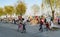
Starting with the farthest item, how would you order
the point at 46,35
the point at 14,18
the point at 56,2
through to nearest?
the point at 56,2
the point at 14,18
the point at 46,35

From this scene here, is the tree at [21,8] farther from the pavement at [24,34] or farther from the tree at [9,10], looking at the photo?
the pavement at [24,34]

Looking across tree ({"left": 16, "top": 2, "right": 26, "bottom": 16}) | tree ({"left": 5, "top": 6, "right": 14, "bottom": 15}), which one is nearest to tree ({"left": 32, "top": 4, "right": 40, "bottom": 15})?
tree ({"left": 16, "top": 2, "right": 26, "bottom": 16})

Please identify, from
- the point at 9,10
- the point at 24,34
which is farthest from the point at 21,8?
the point at 24,34

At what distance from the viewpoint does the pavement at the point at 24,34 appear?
588cm

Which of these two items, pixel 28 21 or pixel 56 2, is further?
pixel 56 2

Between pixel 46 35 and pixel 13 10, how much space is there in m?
1.17

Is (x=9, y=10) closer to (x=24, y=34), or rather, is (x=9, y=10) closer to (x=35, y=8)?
(x=35, y=8)

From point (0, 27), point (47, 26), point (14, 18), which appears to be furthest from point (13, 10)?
point (47, 26)

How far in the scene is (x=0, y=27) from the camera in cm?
652

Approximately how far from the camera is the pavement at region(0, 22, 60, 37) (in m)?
5.88

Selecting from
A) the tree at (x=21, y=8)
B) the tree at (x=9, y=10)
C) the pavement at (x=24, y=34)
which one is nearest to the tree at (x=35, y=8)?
the tree at (x=21, y=8)

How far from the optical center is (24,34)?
236 inches

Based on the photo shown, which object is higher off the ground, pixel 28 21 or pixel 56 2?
pixel 56 2

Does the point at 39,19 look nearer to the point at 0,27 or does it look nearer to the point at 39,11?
the point at 39,11
